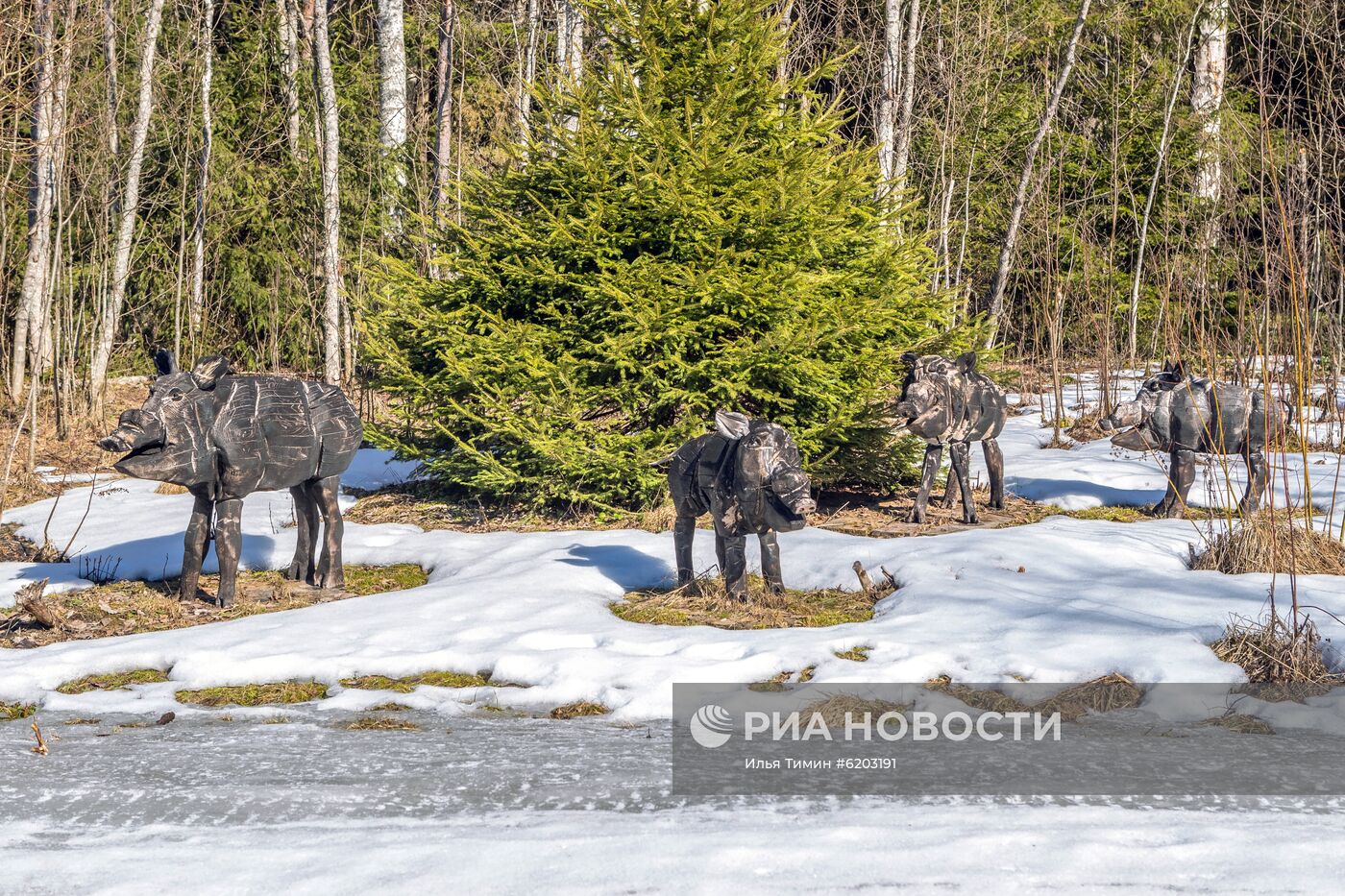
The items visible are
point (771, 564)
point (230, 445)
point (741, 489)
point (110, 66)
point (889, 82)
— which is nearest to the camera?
point (741, 489)

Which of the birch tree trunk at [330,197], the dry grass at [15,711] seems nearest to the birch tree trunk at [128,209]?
the birch tree trunk at [330,197]

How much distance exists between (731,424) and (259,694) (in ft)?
9.79

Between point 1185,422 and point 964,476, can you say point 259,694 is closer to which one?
point 964,476

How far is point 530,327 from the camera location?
34.0 ft

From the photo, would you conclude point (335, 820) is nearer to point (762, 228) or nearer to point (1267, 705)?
point (1267, 705)

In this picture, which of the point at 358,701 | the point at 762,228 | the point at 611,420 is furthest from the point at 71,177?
the point at 358,701

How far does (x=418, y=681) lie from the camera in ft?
20.5

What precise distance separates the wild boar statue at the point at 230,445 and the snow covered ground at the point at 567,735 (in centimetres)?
80

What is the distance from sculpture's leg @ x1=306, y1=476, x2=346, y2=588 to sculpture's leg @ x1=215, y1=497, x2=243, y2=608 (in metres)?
0.63

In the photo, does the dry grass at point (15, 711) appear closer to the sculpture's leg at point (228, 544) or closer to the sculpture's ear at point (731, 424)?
the sculpture's leg at point (228, 544)

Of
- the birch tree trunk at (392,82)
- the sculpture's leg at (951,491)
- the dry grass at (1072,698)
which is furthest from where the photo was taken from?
the birch tree trunk at (392,82)

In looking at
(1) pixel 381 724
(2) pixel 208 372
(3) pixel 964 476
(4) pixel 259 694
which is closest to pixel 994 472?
(3) pixel 964 476

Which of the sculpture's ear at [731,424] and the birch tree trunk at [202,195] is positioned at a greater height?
the birch tree trunk at [202,195]

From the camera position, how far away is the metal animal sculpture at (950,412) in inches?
385
